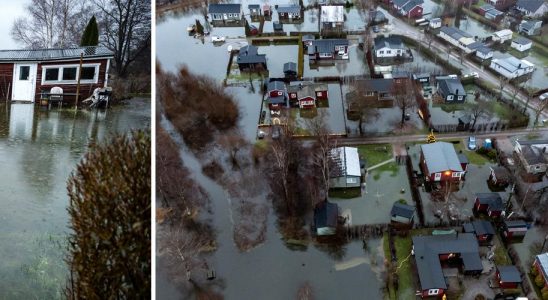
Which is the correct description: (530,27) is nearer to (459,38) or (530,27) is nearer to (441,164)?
(459,38)

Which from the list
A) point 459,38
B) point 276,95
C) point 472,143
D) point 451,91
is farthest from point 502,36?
point 276,95

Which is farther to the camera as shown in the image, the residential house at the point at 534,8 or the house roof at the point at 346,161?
the residential house at the point at 534,8

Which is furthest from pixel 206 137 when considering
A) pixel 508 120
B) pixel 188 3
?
pixel 188 3

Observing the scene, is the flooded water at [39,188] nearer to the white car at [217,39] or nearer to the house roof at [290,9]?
the white car at [217,39]

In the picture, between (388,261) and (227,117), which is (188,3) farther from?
(388,261)

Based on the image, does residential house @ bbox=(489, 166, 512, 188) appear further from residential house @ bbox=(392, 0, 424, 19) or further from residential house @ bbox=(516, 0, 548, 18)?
residential house @ bbox=(516, 0, 548, 18)

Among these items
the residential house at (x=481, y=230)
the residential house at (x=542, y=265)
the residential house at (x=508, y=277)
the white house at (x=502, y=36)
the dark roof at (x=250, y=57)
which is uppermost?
the white house at (x=502, y=36)

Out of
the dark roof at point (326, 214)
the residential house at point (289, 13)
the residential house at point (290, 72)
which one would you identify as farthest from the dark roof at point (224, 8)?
the dark roof at point (326, 214)
